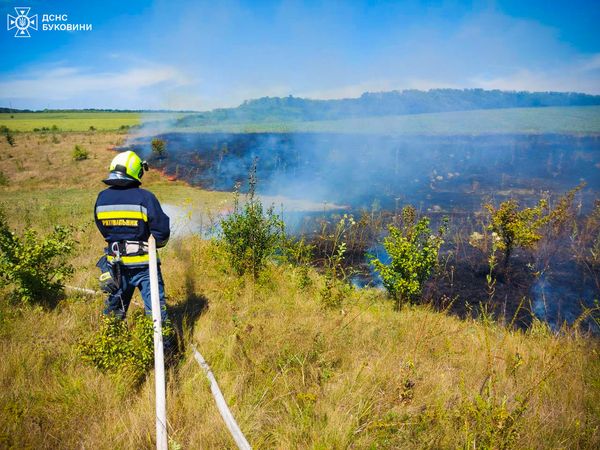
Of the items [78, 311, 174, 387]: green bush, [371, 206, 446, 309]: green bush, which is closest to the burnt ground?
[371, 206, 446, 309]: green bush

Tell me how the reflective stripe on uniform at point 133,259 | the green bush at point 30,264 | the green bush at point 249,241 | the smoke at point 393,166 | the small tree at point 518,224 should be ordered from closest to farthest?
Answer: the reflective stripe on uniform at point 133,259, the green bush at point 30,264, the green bush at point 249,241, the small tree at point 518,224, the smoke at point 393,166

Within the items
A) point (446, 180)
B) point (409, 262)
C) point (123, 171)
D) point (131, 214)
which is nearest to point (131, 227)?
point (131, 214)

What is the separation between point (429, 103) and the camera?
6725 cm

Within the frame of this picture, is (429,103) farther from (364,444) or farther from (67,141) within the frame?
(364,444)

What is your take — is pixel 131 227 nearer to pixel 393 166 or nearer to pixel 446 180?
pixel 446 180

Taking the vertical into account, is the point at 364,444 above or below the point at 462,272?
above

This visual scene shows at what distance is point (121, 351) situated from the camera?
120 inches

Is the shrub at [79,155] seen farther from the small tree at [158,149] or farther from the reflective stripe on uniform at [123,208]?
the reflective stripe on uniform at [123,208]

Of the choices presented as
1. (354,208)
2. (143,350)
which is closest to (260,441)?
(143,350)

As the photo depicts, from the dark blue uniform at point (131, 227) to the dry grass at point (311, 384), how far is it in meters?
0.80

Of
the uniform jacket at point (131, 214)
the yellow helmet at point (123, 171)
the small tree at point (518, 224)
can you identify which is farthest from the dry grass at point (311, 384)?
the small tree at point (518, 224)

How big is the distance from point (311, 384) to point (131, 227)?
232 centimetres

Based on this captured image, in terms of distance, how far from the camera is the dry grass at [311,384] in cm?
248

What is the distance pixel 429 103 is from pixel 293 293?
236 feet
